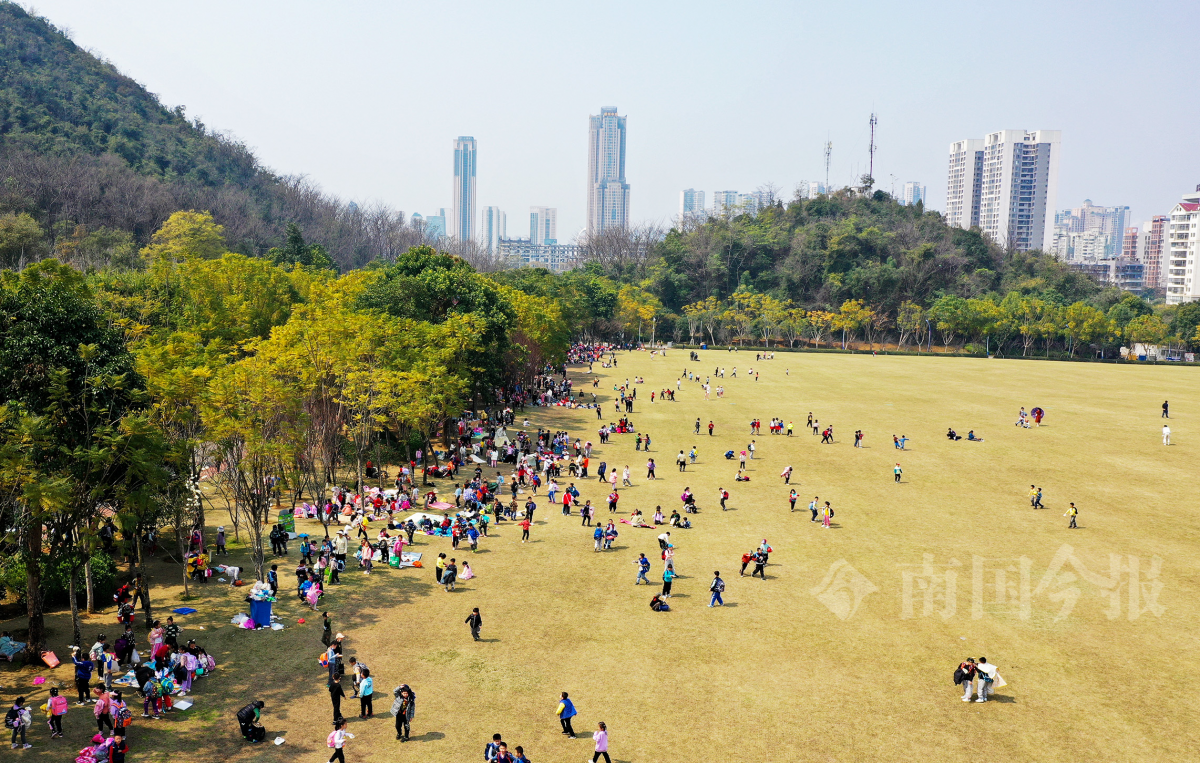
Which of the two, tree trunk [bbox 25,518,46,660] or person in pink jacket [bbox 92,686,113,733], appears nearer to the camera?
person in pink jacket [bbox 92,686,113,733]

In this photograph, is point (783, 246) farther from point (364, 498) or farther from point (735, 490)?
point (364, 498)

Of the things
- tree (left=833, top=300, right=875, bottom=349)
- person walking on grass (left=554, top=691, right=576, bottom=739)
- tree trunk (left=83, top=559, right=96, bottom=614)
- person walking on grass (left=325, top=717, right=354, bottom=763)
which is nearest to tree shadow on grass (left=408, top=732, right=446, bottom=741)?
person walking on grass (left=325, top=717, right=354, bottom=763)

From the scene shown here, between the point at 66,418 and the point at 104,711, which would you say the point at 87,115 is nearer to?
the point at 66,418

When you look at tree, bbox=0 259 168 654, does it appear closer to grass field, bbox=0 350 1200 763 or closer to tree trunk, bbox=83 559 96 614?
tree trunk, bbox=83 559 96 614

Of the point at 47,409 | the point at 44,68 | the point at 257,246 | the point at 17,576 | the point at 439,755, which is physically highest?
the point at 44,68

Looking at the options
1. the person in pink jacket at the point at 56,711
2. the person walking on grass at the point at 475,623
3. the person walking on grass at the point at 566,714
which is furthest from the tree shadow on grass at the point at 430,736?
the person in pink jacket at the point at 56,711

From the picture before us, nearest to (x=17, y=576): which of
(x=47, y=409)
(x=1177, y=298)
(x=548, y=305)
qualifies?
(x=47, y=409)
